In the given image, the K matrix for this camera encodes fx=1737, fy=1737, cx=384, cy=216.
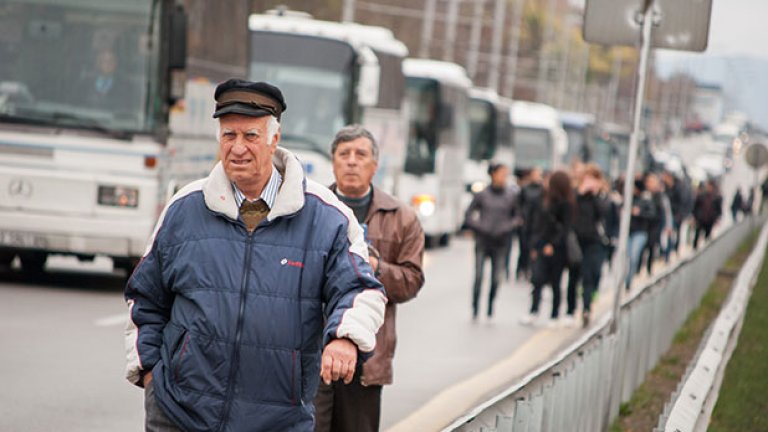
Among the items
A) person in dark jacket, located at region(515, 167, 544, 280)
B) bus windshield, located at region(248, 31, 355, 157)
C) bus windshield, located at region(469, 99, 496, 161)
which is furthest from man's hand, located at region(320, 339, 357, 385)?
bus windshield, located at region(469, 99, 496, 161)

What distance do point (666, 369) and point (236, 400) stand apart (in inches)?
368

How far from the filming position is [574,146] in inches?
2211

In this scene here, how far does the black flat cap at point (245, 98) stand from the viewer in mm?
4941

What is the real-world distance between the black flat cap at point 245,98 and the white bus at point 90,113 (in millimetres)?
11634

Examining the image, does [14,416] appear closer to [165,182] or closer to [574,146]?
[165,182]

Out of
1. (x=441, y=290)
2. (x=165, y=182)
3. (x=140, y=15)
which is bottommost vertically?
(x=441, y=290)

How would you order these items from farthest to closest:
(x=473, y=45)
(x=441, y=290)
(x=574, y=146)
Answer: (x=473, y=45)
(x=574, y=146)
(x=441, y=290)

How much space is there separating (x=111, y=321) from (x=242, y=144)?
32.9 feet

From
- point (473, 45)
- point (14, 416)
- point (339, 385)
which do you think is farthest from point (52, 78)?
point (473, 45)

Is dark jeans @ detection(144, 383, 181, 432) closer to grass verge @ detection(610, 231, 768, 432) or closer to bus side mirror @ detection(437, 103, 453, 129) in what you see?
grass verge @ detection(610, 231, 768, 432)

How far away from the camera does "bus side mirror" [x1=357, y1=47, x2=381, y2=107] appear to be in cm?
2183

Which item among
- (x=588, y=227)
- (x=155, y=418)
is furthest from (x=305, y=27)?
(x=155, y=418)

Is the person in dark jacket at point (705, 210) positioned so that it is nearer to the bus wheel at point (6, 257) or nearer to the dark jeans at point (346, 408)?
the bus wheel at point (6, 257)

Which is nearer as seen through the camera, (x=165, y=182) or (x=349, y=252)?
(x=349, y=252)
